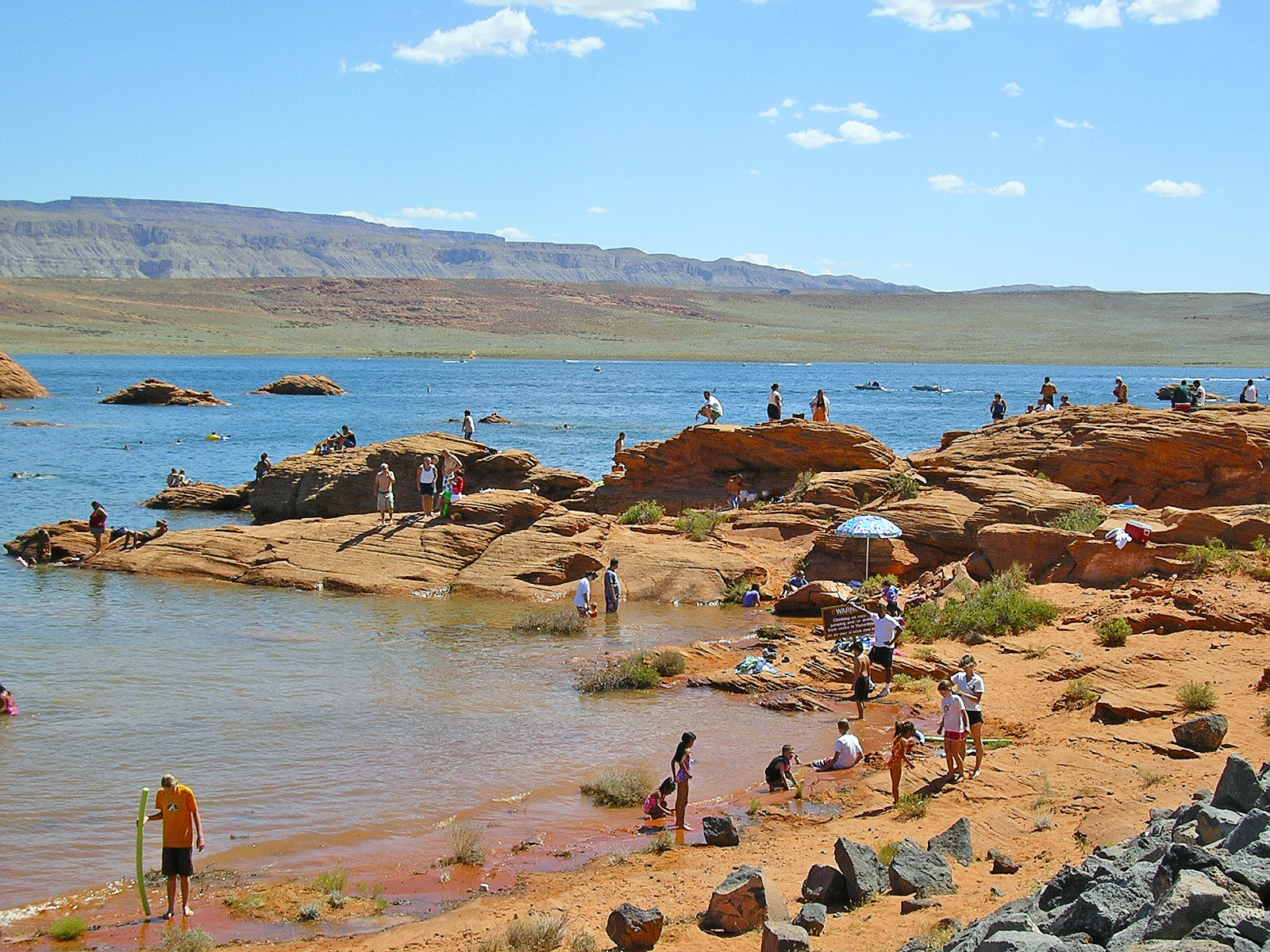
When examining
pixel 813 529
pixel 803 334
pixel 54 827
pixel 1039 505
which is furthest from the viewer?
pixel 803 334

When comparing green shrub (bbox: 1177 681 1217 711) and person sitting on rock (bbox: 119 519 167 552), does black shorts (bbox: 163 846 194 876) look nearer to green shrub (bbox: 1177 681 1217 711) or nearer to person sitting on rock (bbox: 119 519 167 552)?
green shrub (bbox: 1177 681 1217 711)

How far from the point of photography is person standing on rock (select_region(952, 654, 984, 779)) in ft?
45.9

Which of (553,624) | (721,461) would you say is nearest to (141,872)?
(553,624)

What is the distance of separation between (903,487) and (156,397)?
57.9m

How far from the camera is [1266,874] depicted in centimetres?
708

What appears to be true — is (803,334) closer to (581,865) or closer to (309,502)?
(309,502)

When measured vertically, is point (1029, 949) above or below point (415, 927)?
above

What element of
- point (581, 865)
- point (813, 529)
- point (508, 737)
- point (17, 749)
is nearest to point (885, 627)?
point (508, 737)

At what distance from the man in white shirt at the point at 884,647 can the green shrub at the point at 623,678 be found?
129 inches

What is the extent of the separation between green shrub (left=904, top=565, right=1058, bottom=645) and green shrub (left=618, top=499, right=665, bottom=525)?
27.8 ft

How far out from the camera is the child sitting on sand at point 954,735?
44.2 ft

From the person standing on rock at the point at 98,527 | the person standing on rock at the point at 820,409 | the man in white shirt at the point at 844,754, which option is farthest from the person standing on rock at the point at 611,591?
the person standing on rock at the point at 98,527

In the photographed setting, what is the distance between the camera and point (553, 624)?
21516 millimetres

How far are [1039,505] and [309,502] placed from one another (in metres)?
17.6
